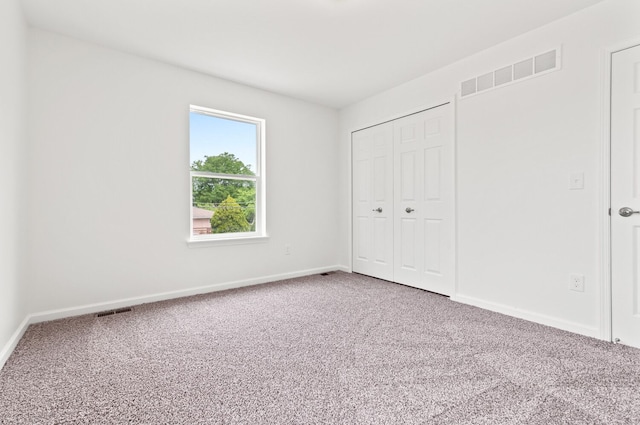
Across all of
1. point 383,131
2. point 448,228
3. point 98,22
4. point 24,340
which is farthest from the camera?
point 383,131

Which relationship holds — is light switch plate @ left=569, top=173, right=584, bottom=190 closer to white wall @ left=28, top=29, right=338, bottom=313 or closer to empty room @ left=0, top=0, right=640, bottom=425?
empty room @ left=0, top=0, right=640, bottom=425

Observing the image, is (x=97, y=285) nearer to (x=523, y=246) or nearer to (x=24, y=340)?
(x=24, y=340)

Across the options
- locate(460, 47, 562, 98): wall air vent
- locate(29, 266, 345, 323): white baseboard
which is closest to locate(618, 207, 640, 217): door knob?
locate(460, 47, 562, 98): wall air vent

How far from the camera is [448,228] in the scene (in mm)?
3283

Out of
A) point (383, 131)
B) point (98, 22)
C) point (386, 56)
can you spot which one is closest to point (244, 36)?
point (98, 22)

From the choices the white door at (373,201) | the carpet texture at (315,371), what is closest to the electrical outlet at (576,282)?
the carpet texture at (315,371)

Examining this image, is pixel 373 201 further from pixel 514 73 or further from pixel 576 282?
pixel 576 282

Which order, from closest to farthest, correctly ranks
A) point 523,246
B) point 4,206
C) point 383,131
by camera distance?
point 4,206, point 523,246, point 383,131

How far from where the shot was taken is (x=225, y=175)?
12.2 ft

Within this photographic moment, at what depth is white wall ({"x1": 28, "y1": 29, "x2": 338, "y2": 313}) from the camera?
262cm

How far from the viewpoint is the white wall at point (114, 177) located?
2623 millimetres

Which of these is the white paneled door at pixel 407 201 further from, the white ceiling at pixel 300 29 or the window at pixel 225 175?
the window at pixel 225 175

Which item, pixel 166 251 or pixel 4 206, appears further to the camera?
pixel 166 251

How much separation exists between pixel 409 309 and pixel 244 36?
2877 millimetres
